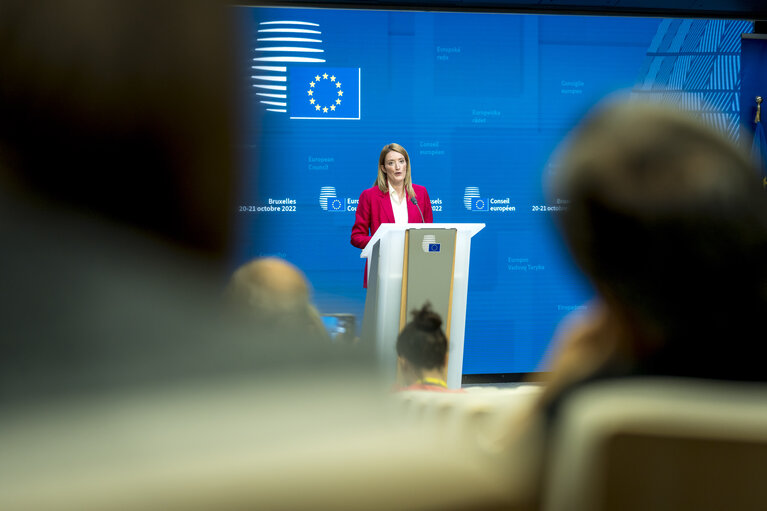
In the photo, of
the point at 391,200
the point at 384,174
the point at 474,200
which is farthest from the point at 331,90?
the point at 474,200

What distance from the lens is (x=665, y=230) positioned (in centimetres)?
31

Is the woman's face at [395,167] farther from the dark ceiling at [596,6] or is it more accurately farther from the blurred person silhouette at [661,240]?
the blurred person silhouette at [661,240]

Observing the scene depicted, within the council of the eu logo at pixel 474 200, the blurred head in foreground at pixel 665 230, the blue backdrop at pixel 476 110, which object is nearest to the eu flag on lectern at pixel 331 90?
the blue backdrop at pixel 476 110

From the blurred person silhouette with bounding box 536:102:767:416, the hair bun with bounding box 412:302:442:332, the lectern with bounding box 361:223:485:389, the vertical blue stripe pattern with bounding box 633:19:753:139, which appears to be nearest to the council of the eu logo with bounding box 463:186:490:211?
the vertical blue stripe pattern with bounding box 633:19:753:139

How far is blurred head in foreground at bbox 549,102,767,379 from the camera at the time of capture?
1.03 feet

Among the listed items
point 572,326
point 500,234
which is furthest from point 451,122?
point 572,326

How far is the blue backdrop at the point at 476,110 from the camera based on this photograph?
500cm

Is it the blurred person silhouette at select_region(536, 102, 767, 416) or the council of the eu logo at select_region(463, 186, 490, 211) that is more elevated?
the council of the eu logo at select_region(463, 186, 490, 211)

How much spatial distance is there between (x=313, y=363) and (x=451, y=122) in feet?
16.2

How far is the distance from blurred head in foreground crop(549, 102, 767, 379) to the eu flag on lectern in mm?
4737

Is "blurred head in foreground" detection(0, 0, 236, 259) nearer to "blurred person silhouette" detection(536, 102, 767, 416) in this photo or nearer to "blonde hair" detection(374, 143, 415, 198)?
"blurred person silhouette" detection(536, 102, 767, 416)

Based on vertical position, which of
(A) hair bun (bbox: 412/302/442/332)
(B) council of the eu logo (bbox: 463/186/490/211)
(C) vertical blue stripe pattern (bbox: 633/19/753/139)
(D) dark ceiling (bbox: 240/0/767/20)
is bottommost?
(A) hair bun (bbox: 412/302/442/332)

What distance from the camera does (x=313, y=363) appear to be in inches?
9.6

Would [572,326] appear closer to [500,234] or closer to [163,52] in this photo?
[163,52]
